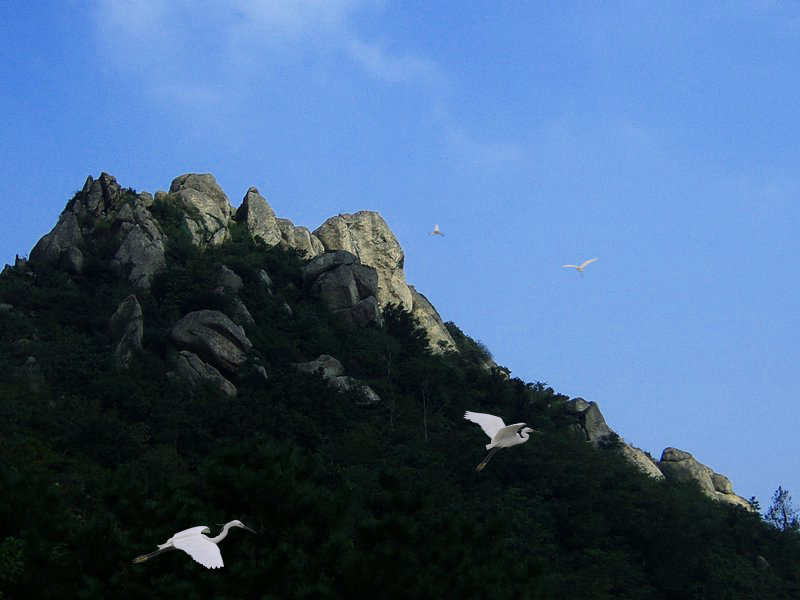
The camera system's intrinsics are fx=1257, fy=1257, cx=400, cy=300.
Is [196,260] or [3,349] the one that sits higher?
[196,260]

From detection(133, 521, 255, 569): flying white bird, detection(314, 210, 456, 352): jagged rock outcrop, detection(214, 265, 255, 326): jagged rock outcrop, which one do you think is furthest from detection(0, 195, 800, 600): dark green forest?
detection(133, 521, 255, 569): flying white bird

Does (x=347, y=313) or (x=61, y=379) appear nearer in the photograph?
(x=61, y=379)

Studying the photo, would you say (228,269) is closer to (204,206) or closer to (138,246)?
(138,246)

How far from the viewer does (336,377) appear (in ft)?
178

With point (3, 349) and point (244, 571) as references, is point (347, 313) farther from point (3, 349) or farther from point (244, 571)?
point (244, 571)

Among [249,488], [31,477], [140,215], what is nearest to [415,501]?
[249,488]

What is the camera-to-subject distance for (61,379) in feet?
162

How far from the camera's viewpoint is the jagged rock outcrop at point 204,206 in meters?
65.1

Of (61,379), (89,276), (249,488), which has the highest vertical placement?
(89,276)

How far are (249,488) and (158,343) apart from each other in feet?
84.1

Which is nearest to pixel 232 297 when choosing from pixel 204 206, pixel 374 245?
pixel 204 206

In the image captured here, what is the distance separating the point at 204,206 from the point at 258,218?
138 inches

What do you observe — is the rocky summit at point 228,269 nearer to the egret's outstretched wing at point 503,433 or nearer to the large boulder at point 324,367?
the large boulder at point 324,367

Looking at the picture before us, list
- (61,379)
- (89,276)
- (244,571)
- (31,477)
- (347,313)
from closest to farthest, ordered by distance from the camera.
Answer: (244,571)
(31,477)
(61,379)
(89,276)
(347,313)
